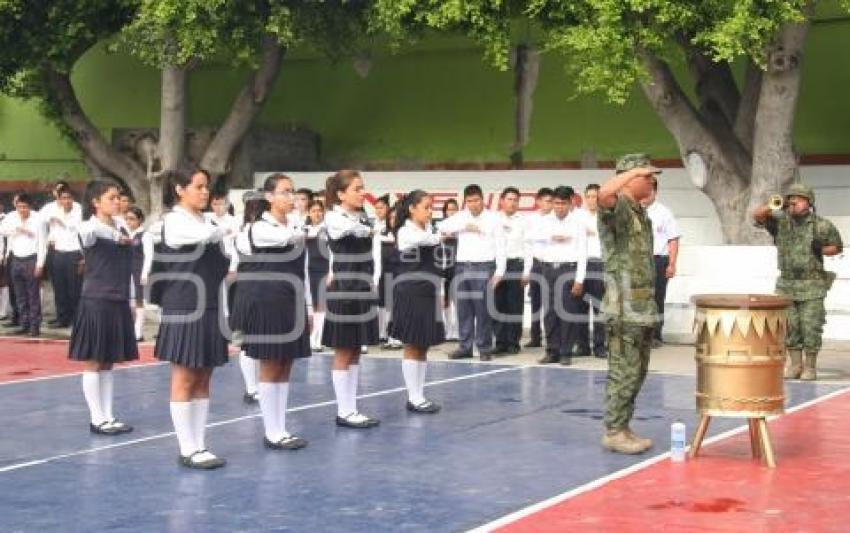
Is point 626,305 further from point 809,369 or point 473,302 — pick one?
point 473,302

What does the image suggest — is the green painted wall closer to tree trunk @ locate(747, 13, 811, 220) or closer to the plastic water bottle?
tree trunk @ locate(747, 13, 811, 220)

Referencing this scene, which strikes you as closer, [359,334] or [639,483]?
[639,483]

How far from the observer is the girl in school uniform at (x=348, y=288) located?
9.72 metres

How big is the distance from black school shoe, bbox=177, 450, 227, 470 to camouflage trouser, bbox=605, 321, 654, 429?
258 cm

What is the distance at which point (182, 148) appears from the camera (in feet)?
68.7

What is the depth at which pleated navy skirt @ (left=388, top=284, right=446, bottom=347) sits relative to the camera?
1057cm

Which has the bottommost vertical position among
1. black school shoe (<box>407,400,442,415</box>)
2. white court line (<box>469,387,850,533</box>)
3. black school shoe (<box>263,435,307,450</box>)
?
white court line (<box>469,387,850,533</box>)

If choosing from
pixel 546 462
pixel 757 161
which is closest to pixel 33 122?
pixel 757 161

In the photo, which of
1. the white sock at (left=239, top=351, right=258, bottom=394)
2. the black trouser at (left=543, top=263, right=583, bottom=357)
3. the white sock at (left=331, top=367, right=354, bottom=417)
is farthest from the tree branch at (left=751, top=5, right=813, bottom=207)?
the white sock at (left=331, top=367, right=354, bottom=417)

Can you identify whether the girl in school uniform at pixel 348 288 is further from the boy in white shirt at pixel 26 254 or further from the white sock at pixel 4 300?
the white sock at pixel 4 300

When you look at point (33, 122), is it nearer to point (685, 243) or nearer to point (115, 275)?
point (685, 243)

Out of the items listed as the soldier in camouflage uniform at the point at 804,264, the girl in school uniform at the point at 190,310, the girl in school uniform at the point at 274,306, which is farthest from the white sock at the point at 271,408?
the soldier in camouflage uniform at the point at 804,264

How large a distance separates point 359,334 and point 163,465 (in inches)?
79.0

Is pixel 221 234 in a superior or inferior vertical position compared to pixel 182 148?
inferior
